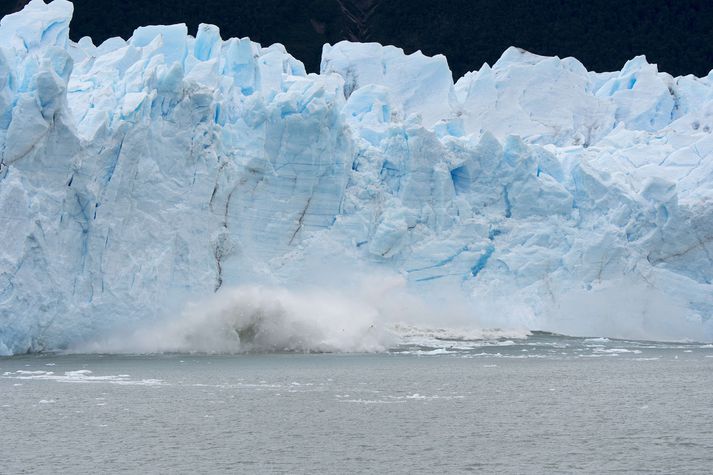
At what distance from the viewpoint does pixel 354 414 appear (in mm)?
16594

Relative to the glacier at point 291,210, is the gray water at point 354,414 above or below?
below

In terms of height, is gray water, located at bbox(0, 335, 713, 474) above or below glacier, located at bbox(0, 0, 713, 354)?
below

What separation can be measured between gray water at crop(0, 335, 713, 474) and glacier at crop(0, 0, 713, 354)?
1.35 meters

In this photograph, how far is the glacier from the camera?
22.2m

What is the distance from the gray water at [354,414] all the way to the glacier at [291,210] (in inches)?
53.3

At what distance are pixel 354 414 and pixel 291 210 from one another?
9245mm

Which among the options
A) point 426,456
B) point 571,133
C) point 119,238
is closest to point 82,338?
point 119,238

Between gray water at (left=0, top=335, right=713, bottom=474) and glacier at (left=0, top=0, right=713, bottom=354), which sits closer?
gray water at (left=0, top=335, right=713, bottom=474)

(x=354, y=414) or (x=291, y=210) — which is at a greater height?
(x=291, y=210)

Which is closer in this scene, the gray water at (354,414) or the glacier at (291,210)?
the gray water at (354,414)

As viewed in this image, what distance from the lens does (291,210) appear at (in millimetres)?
25234

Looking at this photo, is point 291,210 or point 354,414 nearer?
point 354,414

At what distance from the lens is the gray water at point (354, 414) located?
44.2 feet

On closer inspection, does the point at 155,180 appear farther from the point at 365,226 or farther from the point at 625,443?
the point at 625,443
